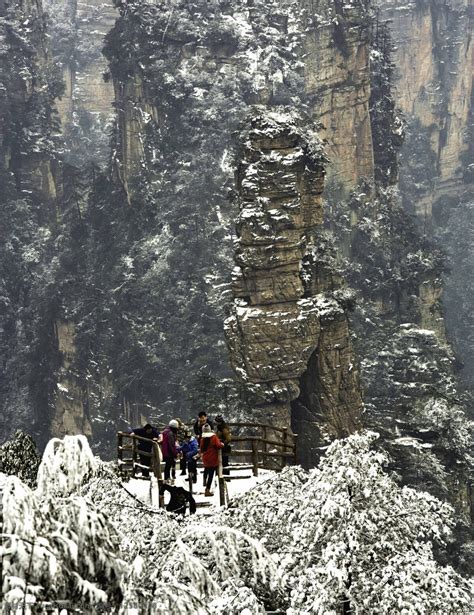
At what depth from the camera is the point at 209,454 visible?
13.6 metres

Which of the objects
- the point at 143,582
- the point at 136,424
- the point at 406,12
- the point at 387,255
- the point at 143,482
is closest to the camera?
the point at 143,582

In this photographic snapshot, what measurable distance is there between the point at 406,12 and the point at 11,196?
123 feet

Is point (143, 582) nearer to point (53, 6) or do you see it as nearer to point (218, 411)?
point (218, 411)

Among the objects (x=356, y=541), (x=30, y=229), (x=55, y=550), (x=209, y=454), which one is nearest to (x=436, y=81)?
(x=30, y=229)

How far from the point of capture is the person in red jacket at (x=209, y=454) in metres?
13.5

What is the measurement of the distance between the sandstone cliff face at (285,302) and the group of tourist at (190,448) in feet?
55.3

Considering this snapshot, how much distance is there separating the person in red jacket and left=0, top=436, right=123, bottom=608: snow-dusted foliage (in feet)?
21.9

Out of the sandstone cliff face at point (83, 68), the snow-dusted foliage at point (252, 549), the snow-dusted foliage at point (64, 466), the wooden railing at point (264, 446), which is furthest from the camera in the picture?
the sandstone cliff face at point (83, 68)

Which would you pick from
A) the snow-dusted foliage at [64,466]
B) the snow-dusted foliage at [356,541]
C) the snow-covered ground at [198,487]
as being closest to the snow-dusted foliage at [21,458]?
the snow-covered ground at [198,487]

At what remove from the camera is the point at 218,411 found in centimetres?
3375

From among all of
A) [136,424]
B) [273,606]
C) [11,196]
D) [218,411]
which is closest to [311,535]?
[273,606]

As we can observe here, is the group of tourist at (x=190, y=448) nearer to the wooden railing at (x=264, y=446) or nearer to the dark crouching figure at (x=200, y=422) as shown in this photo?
the dark crouching figure at (x=200, y=422)

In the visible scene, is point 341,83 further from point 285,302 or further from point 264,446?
point 264,446

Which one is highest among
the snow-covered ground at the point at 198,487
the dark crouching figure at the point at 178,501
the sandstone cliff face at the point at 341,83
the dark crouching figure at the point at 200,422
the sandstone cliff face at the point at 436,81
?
the sandstone cliff face at the point at 436,81
